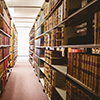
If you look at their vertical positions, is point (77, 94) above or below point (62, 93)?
above

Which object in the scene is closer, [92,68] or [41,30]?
[92,68]

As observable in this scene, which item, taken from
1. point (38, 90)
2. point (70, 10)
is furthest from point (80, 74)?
point (38, 90)

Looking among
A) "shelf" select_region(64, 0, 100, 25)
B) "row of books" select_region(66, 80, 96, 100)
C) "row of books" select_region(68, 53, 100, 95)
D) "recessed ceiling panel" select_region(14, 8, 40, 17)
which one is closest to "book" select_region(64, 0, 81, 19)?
"shelf" select_region(64, 0, 100, 25)

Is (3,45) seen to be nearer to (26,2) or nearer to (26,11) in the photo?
(26,2)

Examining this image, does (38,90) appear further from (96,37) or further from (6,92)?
(96,37)

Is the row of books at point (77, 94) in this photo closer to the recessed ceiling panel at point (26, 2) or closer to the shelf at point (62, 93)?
the shelf at point (62, 93)

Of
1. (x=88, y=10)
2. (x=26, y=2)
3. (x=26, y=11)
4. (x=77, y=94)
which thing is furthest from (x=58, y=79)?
(x=26, y=11)

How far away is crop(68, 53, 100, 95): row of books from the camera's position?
3.49 feet

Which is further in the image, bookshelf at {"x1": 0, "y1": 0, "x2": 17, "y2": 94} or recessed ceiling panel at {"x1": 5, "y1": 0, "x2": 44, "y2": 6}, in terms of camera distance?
recessed ceiling panel at {"x1": 5, "y1": 0, "x2": 44, "y2": 6}

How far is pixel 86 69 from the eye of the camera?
122cm

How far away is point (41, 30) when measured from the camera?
3.87m

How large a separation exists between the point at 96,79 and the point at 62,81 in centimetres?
Answer: 135

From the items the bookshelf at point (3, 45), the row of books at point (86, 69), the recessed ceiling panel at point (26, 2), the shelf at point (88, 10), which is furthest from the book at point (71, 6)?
the recessed ceiling panel at point (26, 2)

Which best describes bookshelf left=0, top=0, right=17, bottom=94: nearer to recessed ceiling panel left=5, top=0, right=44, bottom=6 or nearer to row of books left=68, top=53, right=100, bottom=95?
recessed ceiling panel left=5, top=0, right=44, bottom=6
